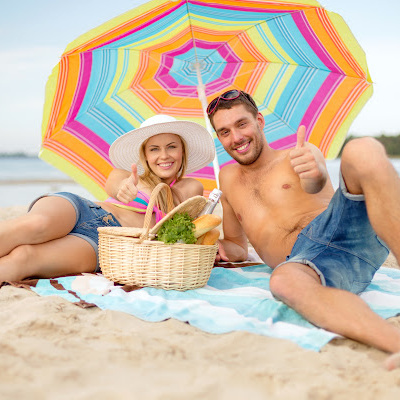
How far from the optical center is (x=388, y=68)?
12.6 meters

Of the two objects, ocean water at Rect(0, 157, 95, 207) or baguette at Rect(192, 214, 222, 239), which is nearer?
baguette at Rect(192, 214, 222, 239)

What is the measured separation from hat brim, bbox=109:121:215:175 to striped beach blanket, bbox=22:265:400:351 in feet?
3.60

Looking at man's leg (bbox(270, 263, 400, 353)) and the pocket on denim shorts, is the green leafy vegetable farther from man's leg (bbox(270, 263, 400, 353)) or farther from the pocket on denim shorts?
the pocket on denim shorts

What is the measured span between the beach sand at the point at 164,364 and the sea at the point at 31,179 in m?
8.55

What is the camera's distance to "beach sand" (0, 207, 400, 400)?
140 cm

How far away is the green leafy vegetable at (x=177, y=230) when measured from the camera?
2699mm

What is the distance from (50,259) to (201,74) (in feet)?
7.46

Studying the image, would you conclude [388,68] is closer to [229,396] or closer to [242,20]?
[242,20]

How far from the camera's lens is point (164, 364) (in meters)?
1.63

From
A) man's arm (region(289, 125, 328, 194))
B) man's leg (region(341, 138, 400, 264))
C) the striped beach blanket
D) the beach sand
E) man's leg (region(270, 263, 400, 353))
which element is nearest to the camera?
the beach sand

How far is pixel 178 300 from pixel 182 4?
6.99ft

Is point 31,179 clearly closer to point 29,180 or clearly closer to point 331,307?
point 29,180

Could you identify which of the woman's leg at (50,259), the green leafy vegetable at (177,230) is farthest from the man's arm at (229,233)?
the woman's leg at (50,259)

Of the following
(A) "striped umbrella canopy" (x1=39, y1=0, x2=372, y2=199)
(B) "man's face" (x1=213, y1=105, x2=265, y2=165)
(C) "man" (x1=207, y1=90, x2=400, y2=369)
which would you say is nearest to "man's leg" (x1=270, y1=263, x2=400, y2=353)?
(C) "man" (x1=207, y1=90, x2=400, y2=369)
